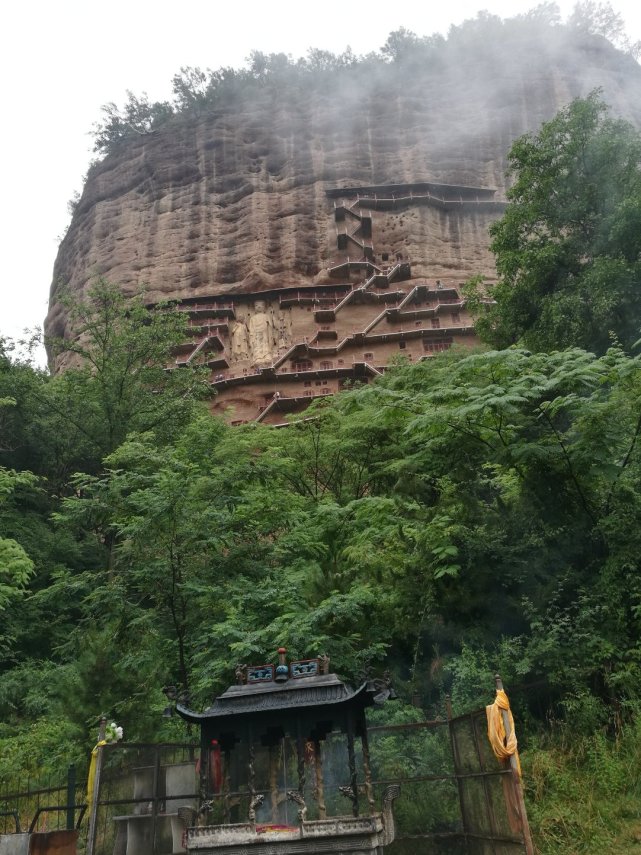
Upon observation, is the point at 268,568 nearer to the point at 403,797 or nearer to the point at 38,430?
the point at 403,797

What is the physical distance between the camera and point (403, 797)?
9.10m

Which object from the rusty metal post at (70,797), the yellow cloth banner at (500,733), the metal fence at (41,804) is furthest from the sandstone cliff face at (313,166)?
the yellow cloth banner at (500,733)

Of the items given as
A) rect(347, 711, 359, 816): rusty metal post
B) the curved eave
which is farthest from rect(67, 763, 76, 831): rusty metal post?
rect(347, 711, 359, 816): rusty metal post

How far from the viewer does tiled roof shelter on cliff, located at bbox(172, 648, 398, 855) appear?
22.1ft

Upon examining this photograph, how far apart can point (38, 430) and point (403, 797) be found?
17.7 meters

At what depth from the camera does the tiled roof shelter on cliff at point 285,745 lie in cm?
673

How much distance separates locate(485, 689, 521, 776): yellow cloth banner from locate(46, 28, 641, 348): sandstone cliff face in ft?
122

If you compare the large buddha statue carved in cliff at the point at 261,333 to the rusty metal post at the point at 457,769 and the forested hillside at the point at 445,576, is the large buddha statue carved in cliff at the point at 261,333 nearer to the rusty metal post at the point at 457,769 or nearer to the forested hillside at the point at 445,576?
the forested hillside at the point at 445,576

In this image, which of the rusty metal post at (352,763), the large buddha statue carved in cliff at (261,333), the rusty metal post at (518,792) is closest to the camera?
the rusty metal post at (518,792)

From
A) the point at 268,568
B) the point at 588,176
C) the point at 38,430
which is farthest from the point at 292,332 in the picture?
the point at 268,568

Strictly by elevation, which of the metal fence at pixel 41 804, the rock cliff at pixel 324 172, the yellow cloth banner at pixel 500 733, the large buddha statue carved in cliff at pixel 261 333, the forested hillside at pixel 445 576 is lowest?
the metal fence at pixel 41 804

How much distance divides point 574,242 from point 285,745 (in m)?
14.1

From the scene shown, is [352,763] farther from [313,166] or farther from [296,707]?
[313,166]

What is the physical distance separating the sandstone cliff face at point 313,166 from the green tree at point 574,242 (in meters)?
24.3
